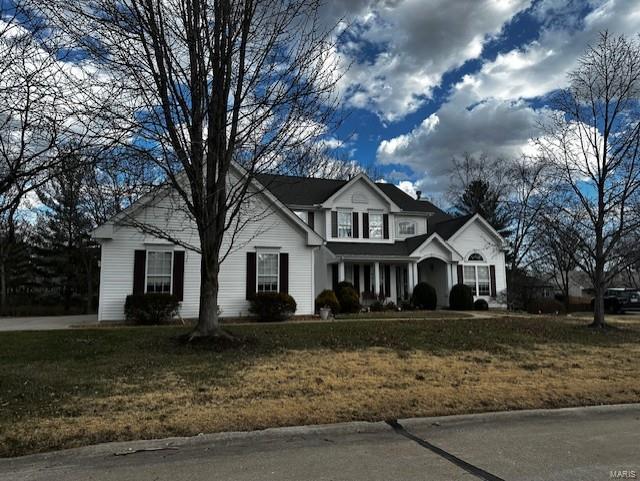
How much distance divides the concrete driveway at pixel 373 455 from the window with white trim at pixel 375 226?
68.5 ft

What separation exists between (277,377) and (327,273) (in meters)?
17.2

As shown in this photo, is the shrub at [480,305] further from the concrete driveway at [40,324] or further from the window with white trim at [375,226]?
the concrete driveway at [40,324]

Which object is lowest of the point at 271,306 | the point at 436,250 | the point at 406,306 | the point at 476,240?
the point at 406,306

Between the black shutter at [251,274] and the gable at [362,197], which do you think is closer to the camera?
the black shutter at [251,274]

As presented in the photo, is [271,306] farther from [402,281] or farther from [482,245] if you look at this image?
[482,245]

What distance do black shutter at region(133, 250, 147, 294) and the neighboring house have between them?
0.04m

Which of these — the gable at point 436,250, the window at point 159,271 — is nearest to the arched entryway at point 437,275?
the gable at point 436,250

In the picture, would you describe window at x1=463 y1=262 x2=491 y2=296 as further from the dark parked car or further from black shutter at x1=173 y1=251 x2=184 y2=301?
black shutter at x1=173 y1=251 x2=184 y2=301

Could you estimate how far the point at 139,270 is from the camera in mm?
17578

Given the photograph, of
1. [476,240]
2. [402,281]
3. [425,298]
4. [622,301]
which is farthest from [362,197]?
→ [622,301]

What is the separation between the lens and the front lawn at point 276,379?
5934 mm

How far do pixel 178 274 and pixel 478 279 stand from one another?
A: 17.4 metres

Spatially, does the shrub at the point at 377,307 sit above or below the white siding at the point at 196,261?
below

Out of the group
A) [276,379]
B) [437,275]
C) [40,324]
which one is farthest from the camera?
[437,275]
